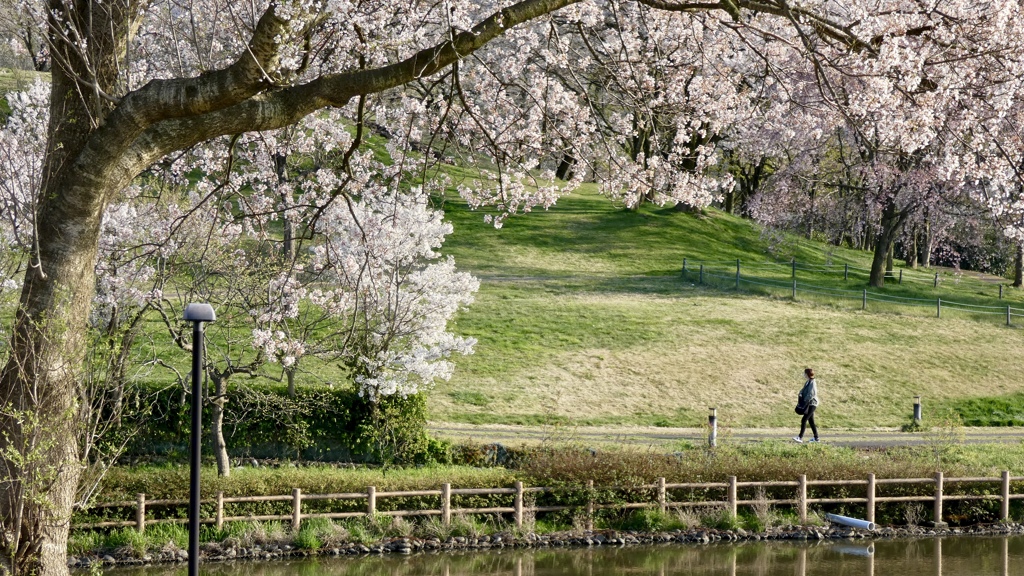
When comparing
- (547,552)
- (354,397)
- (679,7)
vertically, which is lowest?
(547,552)

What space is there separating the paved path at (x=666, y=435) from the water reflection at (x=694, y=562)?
4.26m

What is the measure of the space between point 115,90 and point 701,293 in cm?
2867

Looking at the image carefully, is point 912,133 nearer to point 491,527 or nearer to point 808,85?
point 808,85

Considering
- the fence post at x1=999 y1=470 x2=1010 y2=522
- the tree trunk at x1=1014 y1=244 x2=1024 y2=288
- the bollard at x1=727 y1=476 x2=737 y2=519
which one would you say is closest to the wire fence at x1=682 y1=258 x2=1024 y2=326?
the tree trunk at x1=1014 y1=244 x2=1024 y2=288

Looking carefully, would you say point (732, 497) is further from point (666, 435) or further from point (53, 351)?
point (53, 351)

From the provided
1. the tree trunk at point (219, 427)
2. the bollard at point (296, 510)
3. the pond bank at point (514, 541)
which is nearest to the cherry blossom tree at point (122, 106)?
the pond bank at point (514, 541)

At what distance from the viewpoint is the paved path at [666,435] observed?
2139cm

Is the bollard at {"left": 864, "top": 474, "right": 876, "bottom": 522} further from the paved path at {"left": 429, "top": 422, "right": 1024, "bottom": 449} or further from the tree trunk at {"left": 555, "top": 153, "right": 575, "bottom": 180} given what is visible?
the tree trunk at {"left": 555, "top": 153, "right": 575, "bottom": 180}

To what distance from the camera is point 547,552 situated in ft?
53.0

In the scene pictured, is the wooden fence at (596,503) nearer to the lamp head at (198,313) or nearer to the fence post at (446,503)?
the fence post at (446,503)

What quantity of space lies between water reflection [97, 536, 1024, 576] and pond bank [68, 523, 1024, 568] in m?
0.26

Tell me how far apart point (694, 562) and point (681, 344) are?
50.5 feet

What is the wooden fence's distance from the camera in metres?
15.7

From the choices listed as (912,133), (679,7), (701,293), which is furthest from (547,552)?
(701,293)
